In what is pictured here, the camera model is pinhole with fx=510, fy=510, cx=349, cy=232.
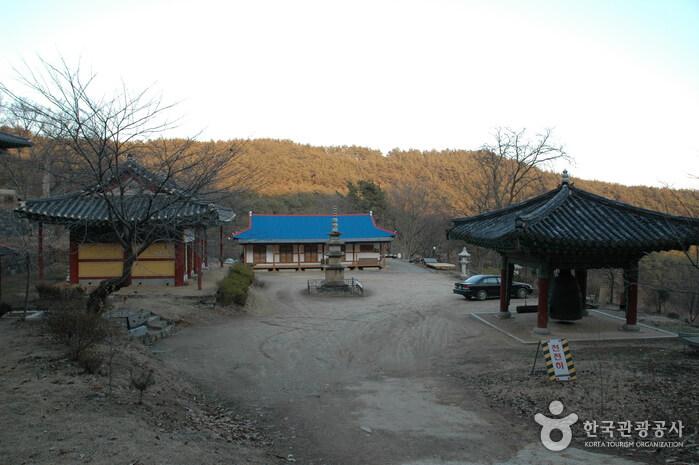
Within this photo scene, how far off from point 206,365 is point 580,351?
997 cm

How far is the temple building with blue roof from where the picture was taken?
40938mm

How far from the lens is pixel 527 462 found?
6.95 metres

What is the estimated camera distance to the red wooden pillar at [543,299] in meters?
15.4

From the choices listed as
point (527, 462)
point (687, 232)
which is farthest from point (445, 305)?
point (527, 462)

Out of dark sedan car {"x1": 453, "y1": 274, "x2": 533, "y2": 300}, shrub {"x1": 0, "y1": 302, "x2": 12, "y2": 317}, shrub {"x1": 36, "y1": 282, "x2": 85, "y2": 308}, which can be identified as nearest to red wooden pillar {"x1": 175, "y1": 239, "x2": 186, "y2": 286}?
shrub {"x1": 36, "y1": 282, "x2": 85, "y2": 308}

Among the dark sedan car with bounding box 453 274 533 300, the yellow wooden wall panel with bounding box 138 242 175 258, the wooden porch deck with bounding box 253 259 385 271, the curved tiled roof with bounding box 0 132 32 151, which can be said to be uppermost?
the curved tiled roof with bounding box 0 132 32 151

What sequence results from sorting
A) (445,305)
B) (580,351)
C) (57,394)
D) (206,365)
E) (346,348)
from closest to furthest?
(57,394)
(206,365)
(580,351)
(346,348)
(445,305)

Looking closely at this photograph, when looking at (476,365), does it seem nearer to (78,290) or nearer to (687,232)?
(687,232)

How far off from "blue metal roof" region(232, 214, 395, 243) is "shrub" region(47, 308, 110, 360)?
96.6ft

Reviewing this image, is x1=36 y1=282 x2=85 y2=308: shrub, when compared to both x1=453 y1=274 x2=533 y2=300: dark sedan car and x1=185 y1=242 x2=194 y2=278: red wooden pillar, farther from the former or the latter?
x1=453 y1=274 x2=533 y2=300: dark sedan car

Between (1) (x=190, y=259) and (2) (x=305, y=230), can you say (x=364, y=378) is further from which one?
(2) (x=305, y=230)

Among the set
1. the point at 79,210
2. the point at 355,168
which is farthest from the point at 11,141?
the point at 355,168

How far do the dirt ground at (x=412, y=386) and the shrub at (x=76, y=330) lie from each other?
99.3 inches

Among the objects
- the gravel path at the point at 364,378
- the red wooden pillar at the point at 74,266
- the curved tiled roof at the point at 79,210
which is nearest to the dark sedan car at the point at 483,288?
the gravel path at the point at 364,378
